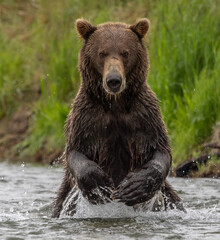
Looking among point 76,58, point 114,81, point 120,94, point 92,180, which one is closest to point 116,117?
point 120,94

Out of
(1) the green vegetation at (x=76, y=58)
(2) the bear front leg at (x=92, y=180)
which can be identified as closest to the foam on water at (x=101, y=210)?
(2) the bear front leg at (x=92, y=180)

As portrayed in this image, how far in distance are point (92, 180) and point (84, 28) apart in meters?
1.34

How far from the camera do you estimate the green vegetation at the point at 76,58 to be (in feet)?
31.0

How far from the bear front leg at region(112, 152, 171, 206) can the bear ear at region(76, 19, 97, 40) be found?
4.10 ft

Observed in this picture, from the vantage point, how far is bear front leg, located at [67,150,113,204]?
604 centimetres

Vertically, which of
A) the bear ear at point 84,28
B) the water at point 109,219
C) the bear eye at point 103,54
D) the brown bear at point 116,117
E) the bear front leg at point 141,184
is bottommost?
the water at point 109,219

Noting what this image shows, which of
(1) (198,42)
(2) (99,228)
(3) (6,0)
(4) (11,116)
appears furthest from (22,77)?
(2) (99,228)

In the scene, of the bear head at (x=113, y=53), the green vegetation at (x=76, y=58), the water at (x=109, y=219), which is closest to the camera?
the water at (x=109, y=219)

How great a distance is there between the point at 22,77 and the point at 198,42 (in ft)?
12.6

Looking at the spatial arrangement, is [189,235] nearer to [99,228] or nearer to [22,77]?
[99,228]

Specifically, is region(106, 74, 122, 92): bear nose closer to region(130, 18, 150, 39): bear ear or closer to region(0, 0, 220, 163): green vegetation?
region(130, 18, 150, 39): bear ear

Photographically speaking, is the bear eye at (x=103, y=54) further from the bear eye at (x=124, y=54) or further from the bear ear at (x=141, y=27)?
the bear ear at (x=141, y=27)

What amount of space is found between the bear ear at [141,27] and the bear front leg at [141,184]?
1.14 m

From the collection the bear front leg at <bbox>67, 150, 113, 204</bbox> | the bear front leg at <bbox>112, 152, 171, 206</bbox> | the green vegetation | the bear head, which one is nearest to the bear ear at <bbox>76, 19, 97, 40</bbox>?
the bear head
